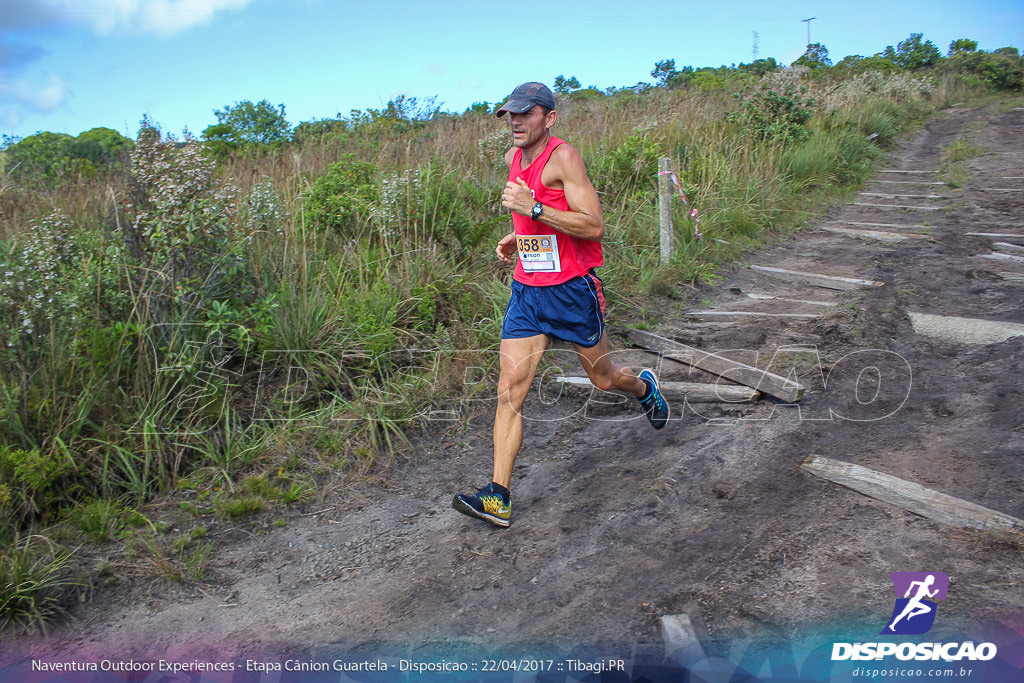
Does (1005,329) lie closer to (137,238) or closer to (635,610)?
(635,610)

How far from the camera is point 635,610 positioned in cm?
269

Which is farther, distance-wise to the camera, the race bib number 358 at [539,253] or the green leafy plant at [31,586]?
the race bib number 358 at [539,253]

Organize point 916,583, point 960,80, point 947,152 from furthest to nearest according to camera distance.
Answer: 1. point 960,80
2. point 947,152
3. point 916,583

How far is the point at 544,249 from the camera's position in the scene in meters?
3.54

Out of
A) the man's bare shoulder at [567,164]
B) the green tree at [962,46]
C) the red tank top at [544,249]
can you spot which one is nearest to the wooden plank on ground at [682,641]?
the red tank top at [544,249]

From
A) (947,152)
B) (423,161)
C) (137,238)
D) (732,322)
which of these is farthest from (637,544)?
(947,152)

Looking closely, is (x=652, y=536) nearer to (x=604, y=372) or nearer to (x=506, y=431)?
(x=506, y=431)

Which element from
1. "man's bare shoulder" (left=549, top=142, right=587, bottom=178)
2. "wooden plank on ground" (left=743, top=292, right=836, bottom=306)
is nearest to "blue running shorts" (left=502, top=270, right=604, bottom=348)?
"man's bare shoulder" (left=549, top=142, right=587, bottom=178)

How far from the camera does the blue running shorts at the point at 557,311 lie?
140 inches

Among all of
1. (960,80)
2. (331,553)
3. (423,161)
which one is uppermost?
(960,80)

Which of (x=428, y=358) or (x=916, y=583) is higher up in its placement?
(x=428, y=358)

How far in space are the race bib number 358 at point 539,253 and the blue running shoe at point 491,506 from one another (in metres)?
1.12

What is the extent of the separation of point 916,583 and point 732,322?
3509 mm

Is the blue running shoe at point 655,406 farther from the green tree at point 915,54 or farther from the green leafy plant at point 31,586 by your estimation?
the green tree at point 915,54
